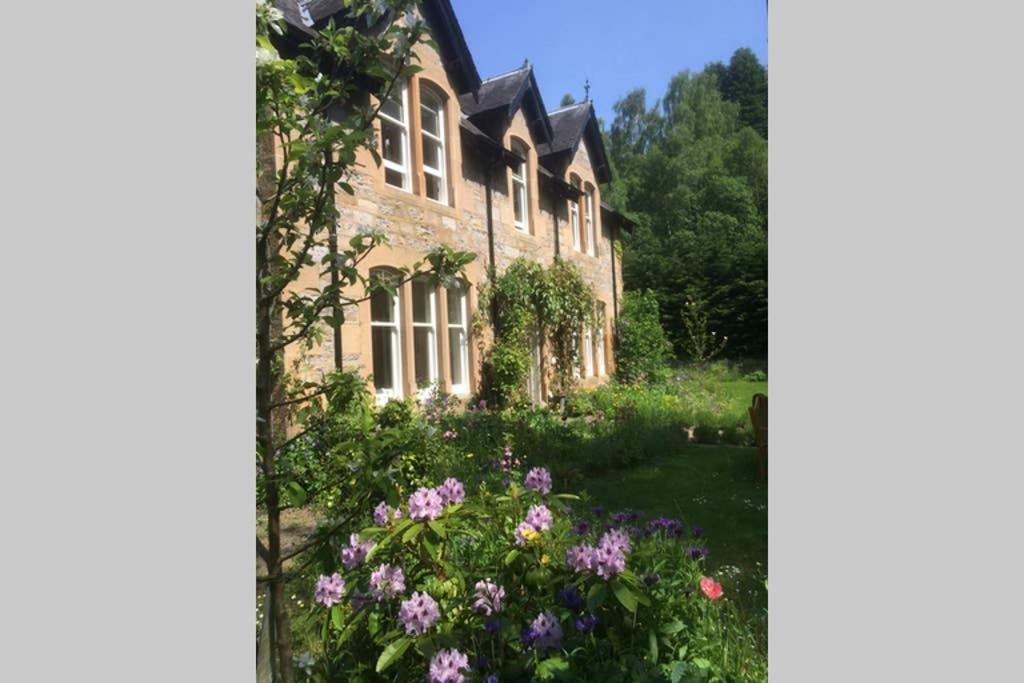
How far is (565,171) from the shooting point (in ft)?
9.47

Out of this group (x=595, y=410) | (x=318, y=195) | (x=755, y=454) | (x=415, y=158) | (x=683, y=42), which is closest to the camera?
(x=318, y=195)

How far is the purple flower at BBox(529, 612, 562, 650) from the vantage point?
6.12ft

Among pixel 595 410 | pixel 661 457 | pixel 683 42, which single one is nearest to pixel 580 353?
pixel 595 410

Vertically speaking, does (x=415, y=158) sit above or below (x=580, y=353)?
above

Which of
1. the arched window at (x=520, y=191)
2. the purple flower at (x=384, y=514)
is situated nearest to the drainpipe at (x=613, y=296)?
the arched window at (x=520, y=191)

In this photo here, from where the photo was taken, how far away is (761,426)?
93.4 inches

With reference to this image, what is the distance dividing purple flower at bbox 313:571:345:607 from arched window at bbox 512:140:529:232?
69.7 inches

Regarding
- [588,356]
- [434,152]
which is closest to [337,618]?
[588,356]

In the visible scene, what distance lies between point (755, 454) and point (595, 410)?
0.74 meters

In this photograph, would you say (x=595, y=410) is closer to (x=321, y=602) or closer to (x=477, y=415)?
(x=477, y=415)

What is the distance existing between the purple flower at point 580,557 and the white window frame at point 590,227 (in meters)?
1.37

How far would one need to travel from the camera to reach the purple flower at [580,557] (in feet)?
6.11

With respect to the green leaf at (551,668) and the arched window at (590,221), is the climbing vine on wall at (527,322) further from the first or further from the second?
the green leaf at (551,668)

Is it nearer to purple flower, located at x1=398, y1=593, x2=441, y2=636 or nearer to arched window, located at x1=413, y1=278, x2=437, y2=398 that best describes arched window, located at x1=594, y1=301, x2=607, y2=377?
arched window, located at x1=413, y1=278, x2=437, y2=398
